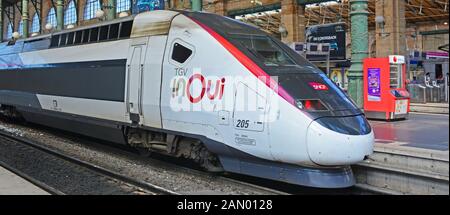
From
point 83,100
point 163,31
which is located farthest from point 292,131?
point 83,100

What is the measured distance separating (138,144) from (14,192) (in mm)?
2960

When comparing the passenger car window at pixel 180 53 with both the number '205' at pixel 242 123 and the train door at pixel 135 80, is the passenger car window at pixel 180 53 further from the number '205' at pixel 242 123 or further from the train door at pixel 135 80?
the number '205' at pixel 242 123

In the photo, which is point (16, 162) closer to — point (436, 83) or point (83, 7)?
point (436, 83)

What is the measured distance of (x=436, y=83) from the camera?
84.3 feet

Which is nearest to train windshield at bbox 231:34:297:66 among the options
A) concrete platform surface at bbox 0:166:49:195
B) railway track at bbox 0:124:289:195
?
railway track at bbox 0:124:289:195

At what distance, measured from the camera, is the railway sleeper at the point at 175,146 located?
7.50m

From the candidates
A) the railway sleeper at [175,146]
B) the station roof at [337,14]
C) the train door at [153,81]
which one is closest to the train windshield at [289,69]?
the train door at [153,81]

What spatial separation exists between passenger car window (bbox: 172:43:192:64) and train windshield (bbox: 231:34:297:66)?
0.81m

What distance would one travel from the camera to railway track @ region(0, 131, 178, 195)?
701 centimetres

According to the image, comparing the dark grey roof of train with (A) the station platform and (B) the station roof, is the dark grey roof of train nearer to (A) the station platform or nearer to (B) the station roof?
(A) the station platform

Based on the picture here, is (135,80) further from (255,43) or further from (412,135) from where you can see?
(412,135)

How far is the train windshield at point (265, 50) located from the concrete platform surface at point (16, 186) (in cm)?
355

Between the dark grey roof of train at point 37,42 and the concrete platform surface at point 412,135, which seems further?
the dark grey roof of train at point 37,42
